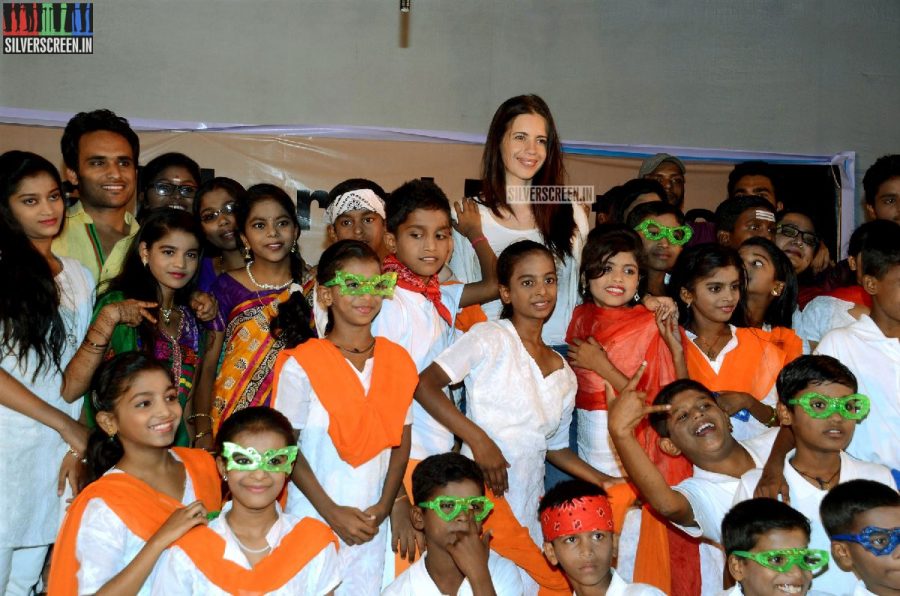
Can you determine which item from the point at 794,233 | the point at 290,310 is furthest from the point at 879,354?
the point at 290,310

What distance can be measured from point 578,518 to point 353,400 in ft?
2.64

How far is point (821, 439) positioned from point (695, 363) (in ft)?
2.15

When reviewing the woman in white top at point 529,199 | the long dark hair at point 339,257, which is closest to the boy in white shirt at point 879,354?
the woman in white top at point 529,199

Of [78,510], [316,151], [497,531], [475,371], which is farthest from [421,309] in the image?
[316,151]

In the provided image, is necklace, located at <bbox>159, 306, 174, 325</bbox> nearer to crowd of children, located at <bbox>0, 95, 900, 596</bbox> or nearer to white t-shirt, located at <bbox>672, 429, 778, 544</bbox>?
crowd of children, located at <bbox>0, 95, 900, 596</bbox>

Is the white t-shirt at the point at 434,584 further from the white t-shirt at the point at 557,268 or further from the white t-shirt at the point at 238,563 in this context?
the white t-shirt at the point at 557,268

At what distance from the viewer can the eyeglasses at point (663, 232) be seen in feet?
13.1

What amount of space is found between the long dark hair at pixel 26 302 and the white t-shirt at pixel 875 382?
2.61 metres

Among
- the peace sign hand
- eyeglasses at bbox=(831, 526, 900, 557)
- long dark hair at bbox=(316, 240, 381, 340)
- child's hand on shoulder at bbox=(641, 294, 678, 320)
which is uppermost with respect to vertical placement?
long dark hair at bbox=(316, 240, 381, 340)

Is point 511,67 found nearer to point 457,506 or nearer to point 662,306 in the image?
point 662,306

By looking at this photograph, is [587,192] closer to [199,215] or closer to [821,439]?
[199,215]

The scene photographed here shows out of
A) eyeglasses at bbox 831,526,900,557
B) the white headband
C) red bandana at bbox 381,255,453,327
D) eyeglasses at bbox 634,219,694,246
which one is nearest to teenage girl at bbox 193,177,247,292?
the white headband

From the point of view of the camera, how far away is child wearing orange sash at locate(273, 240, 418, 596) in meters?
3.23

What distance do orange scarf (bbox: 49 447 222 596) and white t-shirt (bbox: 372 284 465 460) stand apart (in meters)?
0.91
